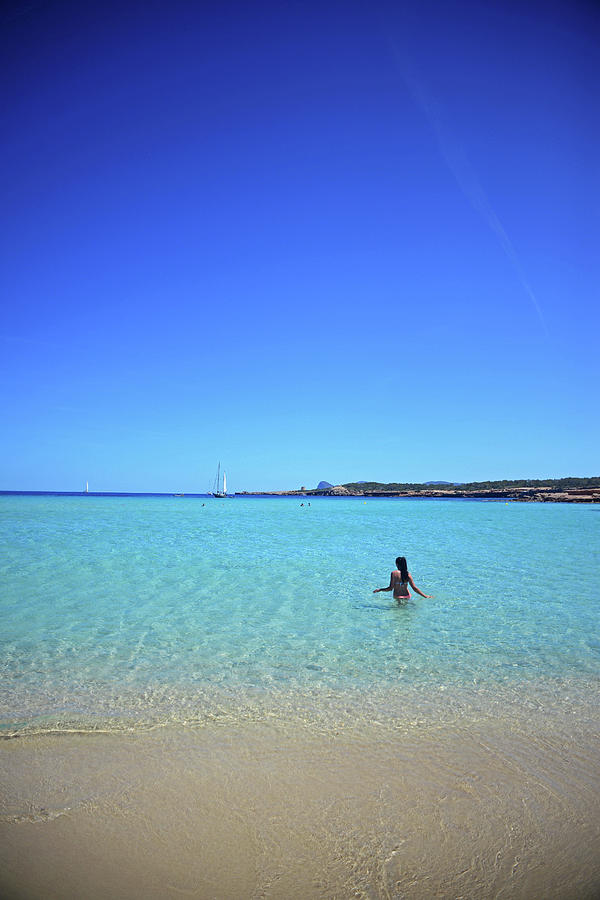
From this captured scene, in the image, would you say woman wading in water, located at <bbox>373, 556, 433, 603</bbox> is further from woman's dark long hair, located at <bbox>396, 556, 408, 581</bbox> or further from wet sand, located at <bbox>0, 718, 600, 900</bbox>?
wet sand, located at <bbox>0, 718, 600, 900</bbox>

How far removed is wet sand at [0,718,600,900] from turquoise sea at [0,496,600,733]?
742mm

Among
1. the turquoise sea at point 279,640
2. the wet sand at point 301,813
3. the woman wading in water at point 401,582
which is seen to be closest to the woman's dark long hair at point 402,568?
the woman wading in water at point 401,582

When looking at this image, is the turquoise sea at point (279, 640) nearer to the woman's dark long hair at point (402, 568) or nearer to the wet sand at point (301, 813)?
the woman's dark long hair at point (402, 568)

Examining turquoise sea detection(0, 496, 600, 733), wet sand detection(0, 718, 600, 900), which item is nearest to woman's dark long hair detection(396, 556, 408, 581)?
turquoise sea detection(0, 496, 600, 733)

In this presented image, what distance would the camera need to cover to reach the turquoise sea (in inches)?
257

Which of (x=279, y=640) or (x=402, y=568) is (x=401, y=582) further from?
(x=279, y=640)

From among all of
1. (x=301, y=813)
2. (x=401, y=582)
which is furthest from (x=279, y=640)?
(x=301, y=813)

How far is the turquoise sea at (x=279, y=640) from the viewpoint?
652 cm

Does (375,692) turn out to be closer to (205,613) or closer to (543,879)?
(543,879)

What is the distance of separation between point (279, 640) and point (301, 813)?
530cm

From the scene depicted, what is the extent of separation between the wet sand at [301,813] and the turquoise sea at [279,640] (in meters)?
0.74

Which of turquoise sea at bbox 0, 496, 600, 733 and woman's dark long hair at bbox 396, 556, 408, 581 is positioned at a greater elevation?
woman's dark long hair at bbox 396, 556, 408, 581

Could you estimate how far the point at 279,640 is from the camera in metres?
9.45

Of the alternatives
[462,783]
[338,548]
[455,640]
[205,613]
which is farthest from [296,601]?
[338,548]
